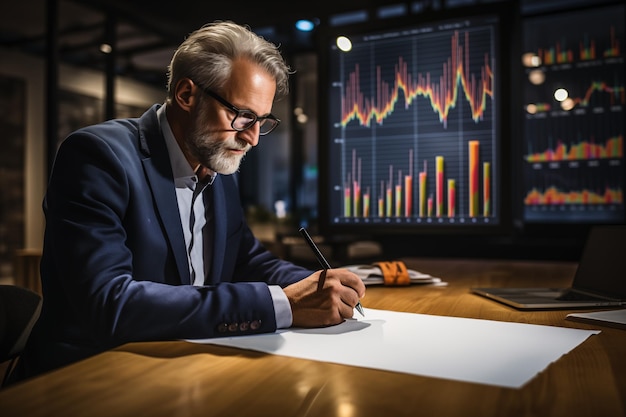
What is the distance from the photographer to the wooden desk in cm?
52

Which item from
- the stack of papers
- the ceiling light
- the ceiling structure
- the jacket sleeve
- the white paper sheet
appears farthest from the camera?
the ceiling structure

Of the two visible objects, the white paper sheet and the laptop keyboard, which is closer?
the white paper sheet

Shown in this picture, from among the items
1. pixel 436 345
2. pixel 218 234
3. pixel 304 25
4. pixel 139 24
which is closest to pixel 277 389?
pixel 436 345

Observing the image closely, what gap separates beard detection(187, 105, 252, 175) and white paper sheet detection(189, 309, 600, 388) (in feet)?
1.68

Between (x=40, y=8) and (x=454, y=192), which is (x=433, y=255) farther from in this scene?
(x=40, y=8)

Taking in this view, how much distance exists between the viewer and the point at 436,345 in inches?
30.4

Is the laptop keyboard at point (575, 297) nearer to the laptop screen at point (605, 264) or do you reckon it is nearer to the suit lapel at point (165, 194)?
the laptop screen at point (605, 264)

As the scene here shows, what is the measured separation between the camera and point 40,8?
548cm

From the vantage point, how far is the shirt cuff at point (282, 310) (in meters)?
0.87

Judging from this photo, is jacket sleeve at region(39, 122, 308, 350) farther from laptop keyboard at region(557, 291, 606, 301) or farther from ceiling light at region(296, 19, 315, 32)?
ceiling light at region(296, 19, 315, 32)

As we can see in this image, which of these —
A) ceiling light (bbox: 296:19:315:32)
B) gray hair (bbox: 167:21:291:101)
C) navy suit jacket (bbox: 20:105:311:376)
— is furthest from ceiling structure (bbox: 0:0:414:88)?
navy suit jacket (bbox: 20:105:311:376)

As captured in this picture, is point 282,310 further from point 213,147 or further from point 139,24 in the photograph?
point 139,24

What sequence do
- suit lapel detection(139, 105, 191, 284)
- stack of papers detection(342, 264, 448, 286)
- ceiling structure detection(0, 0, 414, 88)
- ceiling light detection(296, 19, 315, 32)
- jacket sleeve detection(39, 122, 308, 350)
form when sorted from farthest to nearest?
1. ceiling structure detection(0, 0, 414, 88)
2. ceiling light detection(296, 19, 315, 32)
3. stack of papers detection(342, 264, 448, 286)
4. suit lapel detection(139, 105, 191, 284)
5. jacket sleeve detection(39, 122, 308, 350)

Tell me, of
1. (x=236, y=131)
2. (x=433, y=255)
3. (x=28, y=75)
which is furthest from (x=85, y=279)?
(x=28, y=75)
